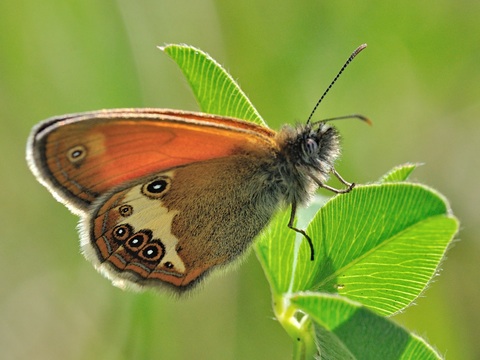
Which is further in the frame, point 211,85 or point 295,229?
point 211,85

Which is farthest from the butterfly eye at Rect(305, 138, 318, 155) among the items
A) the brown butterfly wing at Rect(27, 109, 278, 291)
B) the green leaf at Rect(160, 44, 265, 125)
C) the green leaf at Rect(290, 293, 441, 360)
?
the green leaf at Rect(290, 293, 441, 360)

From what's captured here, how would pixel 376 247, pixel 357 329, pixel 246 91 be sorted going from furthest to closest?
pixel 246 91, pixel 376 247, pixel 357 329

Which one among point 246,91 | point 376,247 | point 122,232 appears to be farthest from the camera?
point 246,91

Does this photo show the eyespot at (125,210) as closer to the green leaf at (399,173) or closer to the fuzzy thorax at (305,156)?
the fuzzy thorax at (305,156)

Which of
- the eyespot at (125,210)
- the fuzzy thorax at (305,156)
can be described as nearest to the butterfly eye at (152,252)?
the eyespot at (125,210)

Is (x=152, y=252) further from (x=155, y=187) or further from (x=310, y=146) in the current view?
(x=310, y=146)

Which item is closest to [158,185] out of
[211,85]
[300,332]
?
[211,85]

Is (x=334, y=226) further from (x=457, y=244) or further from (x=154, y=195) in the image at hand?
(x=457, y=244)
